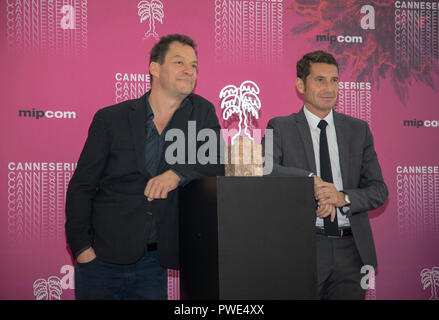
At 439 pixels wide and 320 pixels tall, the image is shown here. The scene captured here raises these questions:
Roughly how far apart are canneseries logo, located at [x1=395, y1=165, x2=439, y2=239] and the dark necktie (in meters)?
1.55

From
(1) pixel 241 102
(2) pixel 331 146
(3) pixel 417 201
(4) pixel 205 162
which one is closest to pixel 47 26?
(1) pixel 241 102

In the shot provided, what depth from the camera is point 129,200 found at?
2.41m

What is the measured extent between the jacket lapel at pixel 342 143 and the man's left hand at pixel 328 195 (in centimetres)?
22

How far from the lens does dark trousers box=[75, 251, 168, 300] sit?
2369mm

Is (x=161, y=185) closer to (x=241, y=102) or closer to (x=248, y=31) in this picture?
(x=241, y=102)

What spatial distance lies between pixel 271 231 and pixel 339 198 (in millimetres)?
812

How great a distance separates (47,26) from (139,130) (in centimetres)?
167

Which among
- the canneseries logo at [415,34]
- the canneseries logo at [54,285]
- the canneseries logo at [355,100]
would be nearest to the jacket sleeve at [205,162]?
the canneseries logo at [54,285]

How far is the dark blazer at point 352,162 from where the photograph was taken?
2619 mm

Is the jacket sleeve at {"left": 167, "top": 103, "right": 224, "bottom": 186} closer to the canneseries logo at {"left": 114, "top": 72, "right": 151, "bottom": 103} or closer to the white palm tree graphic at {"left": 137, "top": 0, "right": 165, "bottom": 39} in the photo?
the canneseries logo at {"left": 114, "top": 72, "right": 151, "bottom": 103}

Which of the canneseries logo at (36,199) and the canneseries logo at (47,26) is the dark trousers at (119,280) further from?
the canneseries logo at (47,26)

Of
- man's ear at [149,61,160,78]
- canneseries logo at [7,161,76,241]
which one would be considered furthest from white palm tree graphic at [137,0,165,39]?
canneseries logo at [7,161,76,241]
